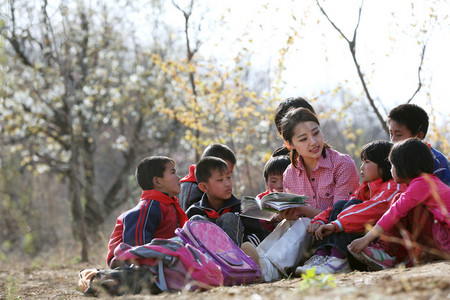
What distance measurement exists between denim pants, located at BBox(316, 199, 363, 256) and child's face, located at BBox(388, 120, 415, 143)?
76 centimetres

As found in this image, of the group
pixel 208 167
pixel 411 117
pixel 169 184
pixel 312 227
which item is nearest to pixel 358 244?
pixel 312 227

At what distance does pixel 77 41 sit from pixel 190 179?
1085cm

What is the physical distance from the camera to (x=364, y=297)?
2.24 metres

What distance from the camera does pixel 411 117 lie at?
4.16 metres

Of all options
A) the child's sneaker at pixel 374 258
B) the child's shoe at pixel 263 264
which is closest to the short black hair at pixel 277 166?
the child's shoe at pixel 263 264

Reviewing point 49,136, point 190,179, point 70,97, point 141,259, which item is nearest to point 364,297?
point 141,259

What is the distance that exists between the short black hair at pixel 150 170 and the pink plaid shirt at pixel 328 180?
1081 millimetres

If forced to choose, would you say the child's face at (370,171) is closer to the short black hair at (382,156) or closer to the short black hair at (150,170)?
the short black hair at (382,156)

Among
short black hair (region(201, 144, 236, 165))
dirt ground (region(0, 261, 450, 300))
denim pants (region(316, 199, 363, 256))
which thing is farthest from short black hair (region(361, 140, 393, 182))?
short black hair (region(201, 144, 236, 165))

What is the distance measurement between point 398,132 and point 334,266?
4.10 ft

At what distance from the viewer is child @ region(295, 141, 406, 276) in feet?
11.7

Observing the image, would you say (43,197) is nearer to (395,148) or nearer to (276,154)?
(276,154)

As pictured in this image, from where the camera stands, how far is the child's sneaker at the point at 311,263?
3550 mm

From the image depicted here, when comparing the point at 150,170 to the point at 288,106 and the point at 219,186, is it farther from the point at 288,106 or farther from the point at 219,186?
the point at 288,106
